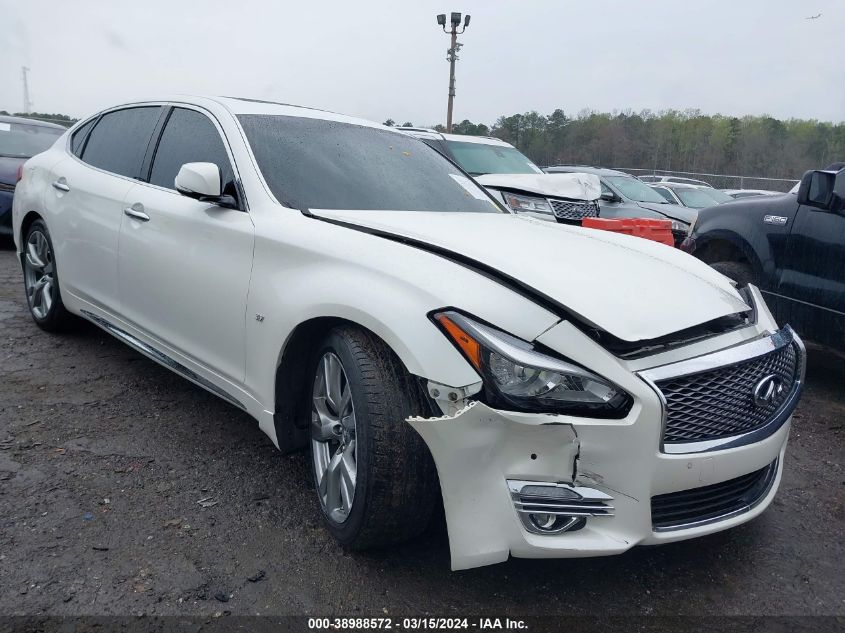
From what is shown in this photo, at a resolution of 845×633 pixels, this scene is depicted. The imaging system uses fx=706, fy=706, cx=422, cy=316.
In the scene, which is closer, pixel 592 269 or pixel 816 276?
pixel 592 269

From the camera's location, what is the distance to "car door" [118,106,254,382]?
2.94 meters

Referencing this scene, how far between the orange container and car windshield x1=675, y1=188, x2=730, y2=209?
10.4 meters

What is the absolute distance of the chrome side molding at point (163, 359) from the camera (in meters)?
3.09

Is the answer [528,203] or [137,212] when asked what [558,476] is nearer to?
[137,212]

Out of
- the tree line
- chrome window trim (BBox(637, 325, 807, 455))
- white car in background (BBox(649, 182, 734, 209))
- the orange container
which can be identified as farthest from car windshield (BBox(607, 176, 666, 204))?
the tree line

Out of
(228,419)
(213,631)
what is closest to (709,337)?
(213,631)

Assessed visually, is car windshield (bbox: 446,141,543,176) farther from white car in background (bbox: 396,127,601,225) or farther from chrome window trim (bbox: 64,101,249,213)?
chrome window trim (bbox: 64,101,249,213)

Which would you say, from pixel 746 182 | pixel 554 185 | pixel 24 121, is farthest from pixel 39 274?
pixel 746 182

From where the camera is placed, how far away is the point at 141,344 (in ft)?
12.0

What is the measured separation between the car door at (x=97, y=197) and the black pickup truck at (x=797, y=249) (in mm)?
4005

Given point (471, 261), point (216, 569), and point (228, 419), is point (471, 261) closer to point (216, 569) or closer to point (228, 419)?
point (216, 569)

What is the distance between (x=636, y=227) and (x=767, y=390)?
9.99 feet

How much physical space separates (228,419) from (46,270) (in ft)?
6.70

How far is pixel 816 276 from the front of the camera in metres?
4.52
